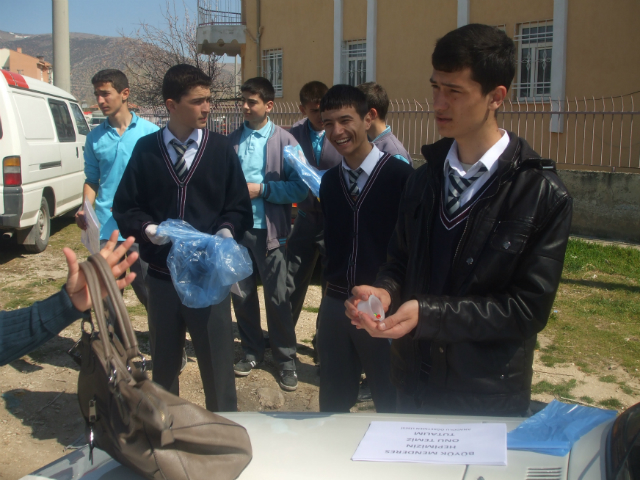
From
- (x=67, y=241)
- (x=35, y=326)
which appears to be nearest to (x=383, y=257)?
(x=35, y=326)

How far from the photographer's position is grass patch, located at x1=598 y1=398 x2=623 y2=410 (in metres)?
4.01

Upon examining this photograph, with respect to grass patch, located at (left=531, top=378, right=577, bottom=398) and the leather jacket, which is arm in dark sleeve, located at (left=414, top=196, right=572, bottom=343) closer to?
the leather jacket

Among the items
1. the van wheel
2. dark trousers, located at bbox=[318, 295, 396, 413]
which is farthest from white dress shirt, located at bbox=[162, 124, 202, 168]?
the van wheel

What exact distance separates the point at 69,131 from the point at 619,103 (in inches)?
372

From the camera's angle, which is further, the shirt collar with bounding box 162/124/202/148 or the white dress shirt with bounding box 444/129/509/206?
the shirt collar with bounding box 162/124/202/148

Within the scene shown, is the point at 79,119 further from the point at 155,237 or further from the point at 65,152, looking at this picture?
the point at 155,237

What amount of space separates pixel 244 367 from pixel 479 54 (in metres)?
3.35

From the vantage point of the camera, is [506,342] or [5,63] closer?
[506,342]

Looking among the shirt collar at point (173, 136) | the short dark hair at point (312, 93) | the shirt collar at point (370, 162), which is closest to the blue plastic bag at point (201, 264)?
the shirt collar at point (173, 136)

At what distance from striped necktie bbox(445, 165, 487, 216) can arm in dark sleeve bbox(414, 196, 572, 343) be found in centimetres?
30

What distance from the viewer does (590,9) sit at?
10.8m

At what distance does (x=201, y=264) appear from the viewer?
298 cm

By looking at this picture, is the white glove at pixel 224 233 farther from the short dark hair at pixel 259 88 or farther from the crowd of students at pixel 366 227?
the short dark hair at pixel 259 88

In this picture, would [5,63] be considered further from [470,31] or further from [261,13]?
[470,31]
